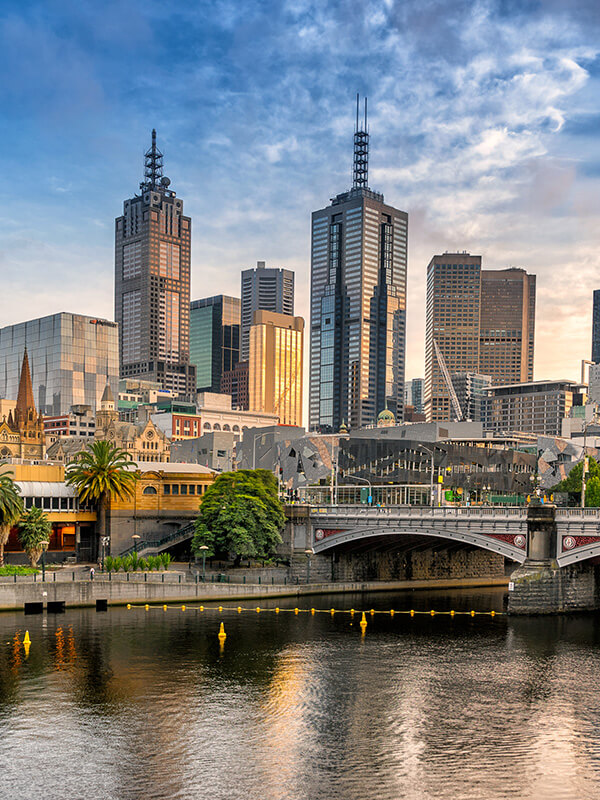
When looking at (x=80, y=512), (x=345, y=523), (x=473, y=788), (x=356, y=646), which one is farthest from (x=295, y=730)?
(x=80, y=512)

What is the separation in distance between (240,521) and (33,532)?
23.7m

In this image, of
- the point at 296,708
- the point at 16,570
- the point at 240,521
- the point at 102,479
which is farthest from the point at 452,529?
the point at 16,570

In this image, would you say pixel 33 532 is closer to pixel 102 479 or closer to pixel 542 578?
pixel 102 479

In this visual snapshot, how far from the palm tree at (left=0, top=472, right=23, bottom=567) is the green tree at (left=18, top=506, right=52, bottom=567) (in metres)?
1.93

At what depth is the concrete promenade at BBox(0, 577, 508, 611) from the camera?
92875 mm

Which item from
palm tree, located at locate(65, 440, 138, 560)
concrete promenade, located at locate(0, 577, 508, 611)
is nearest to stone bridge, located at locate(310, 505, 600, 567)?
concrete promenade, located at locate(0, 577, 508, 611)

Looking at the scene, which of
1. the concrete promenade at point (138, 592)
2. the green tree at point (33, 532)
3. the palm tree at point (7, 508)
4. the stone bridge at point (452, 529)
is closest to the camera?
the concrete promenade at point (138, 592)

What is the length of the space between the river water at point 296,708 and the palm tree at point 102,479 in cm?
2711

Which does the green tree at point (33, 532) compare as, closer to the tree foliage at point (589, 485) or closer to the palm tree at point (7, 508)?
the palm tree at point (7, 508)

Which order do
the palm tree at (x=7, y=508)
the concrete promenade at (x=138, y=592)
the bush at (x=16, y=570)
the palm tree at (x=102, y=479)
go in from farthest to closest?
1. the palm tree at (x=102, y=479)
2. the palm tree at (x=7, y=508)
3. the bush at (x=16, y=570)
4. the concrete promenade at (x=138, y=592)

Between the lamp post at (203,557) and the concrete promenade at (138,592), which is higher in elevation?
the lamp post at (203,557)

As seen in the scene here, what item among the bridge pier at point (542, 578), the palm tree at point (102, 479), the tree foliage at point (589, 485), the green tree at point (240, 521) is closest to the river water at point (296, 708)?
the bridge pier at point (542, 578)

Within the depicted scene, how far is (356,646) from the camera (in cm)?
8056

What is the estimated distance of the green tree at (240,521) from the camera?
361 ft
